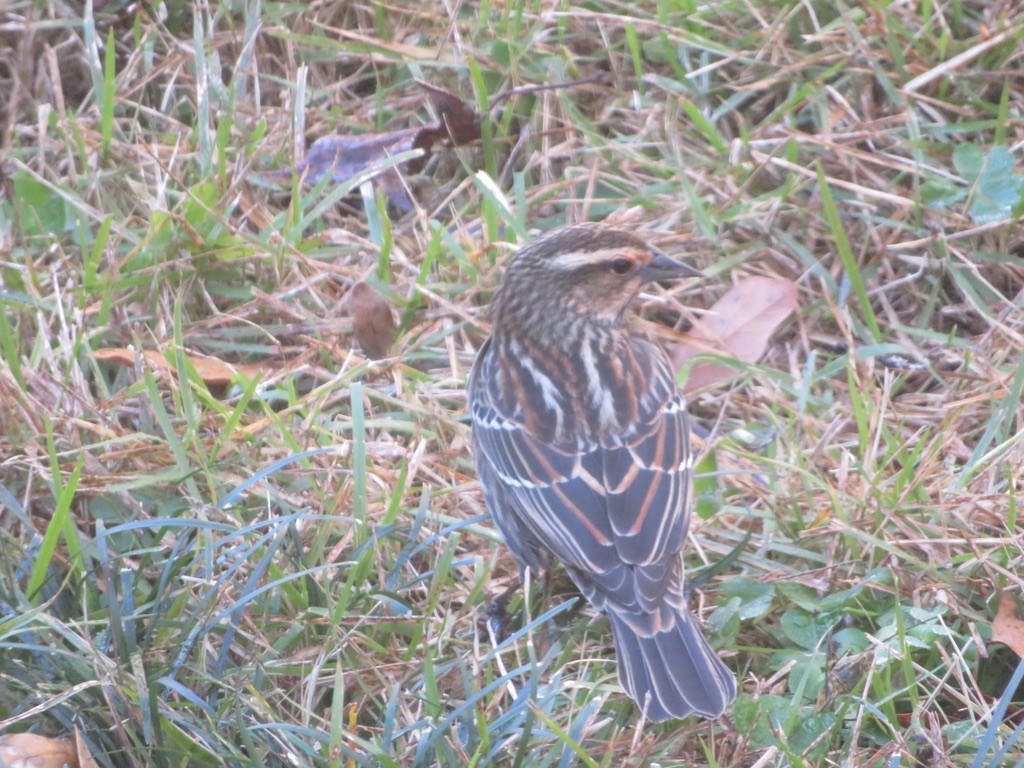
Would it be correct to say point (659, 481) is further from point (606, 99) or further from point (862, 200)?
point (606, 99)

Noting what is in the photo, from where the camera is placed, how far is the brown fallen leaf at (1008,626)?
4588mm

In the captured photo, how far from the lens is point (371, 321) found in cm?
621

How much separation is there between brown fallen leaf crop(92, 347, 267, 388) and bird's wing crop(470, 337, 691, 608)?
1.07 meters

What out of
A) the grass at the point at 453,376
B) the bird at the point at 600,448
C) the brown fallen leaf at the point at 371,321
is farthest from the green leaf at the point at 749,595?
the brown fallen leaf at the point at 371,321

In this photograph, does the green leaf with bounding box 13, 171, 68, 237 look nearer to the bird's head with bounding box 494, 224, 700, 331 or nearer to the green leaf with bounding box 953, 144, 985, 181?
the bird's head with bounding box 494, 224, 700, 331

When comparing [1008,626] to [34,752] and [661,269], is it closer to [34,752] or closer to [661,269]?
[661,269]

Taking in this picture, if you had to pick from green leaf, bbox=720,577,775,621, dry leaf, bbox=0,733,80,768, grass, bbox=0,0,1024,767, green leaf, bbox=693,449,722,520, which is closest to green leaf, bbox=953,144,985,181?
grass, bbox=0,0,1024,767

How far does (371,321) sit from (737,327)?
4.99 ft

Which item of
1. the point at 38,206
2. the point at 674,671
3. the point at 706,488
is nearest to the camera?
the point at 674,671

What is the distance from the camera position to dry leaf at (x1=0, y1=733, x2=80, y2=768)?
13.2 feet

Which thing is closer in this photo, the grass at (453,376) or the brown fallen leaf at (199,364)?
the grass at (453,376)

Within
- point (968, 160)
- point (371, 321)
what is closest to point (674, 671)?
point (371, 321)

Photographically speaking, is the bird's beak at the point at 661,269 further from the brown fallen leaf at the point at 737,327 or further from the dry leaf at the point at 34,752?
the dry leaf at the point at 34,752

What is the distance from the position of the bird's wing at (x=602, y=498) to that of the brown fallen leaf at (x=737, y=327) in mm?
767
